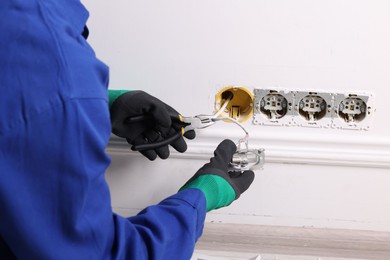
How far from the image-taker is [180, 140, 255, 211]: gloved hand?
0.73m

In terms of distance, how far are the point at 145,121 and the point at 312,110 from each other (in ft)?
1.21

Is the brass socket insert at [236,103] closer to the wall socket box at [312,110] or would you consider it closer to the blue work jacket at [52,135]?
the wall socket box at [312,110]

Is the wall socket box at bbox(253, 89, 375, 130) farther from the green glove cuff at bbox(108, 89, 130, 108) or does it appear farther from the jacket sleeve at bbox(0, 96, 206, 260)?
the jacket sleeve at bbox(0, 96, 206, 260)

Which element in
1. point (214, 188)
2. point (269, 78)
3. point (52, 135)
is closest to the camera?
point (52, 135)

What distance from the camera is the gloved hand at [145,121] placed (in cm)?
74

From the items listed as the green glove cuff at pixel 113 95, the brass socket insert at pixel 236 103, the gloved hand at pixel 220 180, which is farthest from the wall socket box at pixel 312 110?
the green glove cuff at pixel 113 95

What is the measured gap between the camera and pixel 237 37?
0.81 meters

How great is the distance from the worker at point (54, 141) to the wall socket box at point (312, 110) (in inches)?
16.6

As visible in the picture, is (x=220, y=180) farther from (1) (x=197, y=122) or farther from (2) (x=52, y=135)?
(2) (x=52, y=135)

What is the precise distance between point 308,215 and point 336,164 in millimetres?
138

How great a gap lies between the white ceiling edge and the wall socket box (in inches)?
1.1

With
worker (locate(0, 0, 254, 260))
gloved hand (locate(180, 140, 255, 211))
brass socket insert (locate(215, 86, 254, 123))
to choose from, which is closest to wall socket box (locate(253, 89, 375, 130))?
brass socket insert (locate(215, 86, 254, 123))

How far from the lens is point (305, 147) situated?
0.87 meters

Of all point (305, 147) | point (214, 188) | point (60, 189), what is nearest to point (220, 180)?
point (214, 188)
